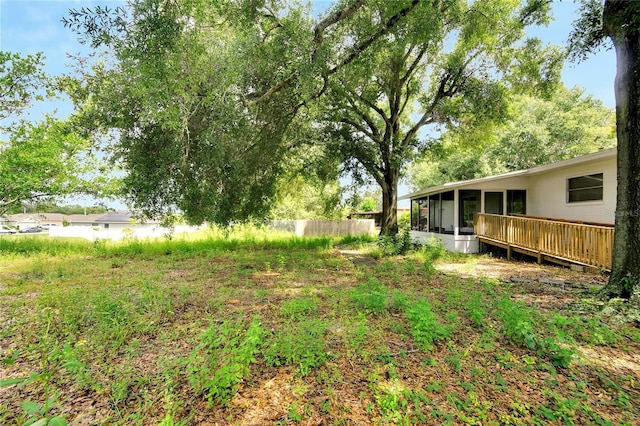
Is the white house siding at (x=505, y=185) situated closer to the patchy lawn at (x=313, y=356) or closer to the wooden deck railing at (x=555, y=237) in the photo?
the wooden deck railing at (x=555, y=237)

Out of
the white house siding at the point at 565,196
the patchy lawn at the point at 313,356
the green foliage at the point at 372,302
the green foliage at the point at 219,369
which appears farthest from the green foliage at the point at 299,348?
the white house siding at the point at 565,196

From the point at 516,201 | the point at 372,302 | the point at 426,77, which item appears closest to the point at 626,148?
the point at 372,302

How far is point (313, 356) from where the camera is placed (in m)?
2.79

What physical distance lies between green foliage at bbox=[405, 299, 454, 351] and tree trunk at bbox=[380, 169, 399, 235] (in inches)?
341

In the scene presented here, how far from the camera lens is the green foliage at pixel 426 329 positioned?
10.2ft

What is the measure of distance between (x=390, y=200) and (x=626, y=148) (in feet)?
25.9

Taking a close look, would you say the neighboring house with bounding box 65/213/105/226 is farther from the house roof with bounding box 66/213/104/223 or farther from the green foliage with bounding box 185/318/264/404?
the green foliage with bounding box 185/318/264/404

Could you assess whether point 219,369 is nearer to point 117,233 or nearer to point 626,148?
point 626,148

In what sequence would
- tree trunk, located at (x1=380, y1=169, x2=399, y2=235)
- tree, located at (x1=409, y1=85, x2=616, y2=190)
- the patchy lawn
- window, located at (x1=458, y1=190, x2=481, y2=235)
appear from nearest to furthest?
the patchy lawn → window, located at (x1=458, y1=190, x2=481, y2=235) → tree trunk, located at (x1=380, y1=169, x2=399, y2=235) → tree, located at (x1=409, y1=85, x2=616, y2=190)

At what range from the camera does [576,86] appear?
60.3ft

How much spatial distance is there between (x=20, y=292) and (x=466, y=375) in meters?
7.03

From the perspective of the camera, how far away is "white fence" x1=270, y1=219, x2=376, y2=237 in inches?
694

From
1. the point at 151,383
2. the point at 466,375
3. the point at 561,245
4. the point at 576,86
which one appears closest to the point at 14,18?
the point at 151,383

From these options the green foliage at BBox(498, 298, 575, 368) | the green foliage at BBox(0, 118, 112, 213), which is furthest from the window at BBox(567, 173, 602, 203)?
the green foliage at BBox(0, 118, 112, 213)
